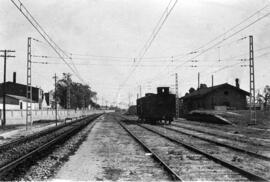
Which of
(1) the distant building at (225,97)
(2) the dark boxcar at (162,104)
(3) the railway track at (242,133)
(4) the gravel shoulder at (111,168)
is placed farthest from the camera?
(1) the distant building at (225,97)

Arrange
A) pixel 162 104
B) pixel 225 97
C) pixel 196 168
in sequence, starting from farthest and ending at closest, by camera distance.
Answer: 1. pixel 225 97
2. pixel 162 104
3. pixel 196 168

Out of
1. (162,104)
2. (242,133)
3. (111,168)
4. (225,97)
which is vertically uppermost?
(225,97)

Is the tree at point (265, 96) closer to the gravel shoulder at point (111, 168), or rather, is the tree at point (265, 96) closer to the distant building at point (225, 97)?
the distant building at point (225, 97)

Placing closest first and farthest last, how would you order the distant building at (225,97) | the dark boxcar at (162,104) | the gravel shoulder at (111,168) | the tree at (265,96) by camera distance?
the gravel shoulder at (111,168)
the dark boxcar at (162,104)
the distant building at (225,97)
the tree at (265,96)

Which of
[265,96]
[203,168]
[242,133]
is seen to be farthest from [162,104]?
[265,96]

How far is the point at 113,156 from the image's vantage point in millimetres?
11898

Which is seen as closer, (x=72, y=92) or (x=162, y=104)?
(x=162, y=104)

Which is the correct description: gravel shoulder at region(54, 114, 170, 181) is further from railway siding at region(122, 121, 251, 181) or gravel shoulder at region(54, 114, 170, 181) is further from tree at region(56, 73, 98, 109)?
tree at region(56, 73, 98, 109)

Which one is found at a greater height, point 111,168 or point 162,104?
point 162,104

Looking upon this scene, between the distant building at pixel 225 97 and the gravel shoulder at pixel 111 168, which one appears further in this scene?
the distant building at pixel 225 97

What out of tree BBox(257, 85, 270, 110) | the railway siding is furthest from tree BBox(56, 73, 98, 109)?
the railway siding

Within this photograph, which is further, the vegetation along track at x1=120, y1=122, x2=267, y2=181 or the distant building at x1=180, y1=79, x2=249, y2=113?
the distant building at x1=180, y1=79, x2=249, y2=113

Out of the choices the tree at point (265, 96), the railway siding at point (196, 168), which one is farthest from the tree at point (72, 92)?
the railway siding at point (196, 168)

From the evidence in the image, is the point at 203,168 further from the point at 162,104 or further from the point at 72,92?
the point at 72,92
